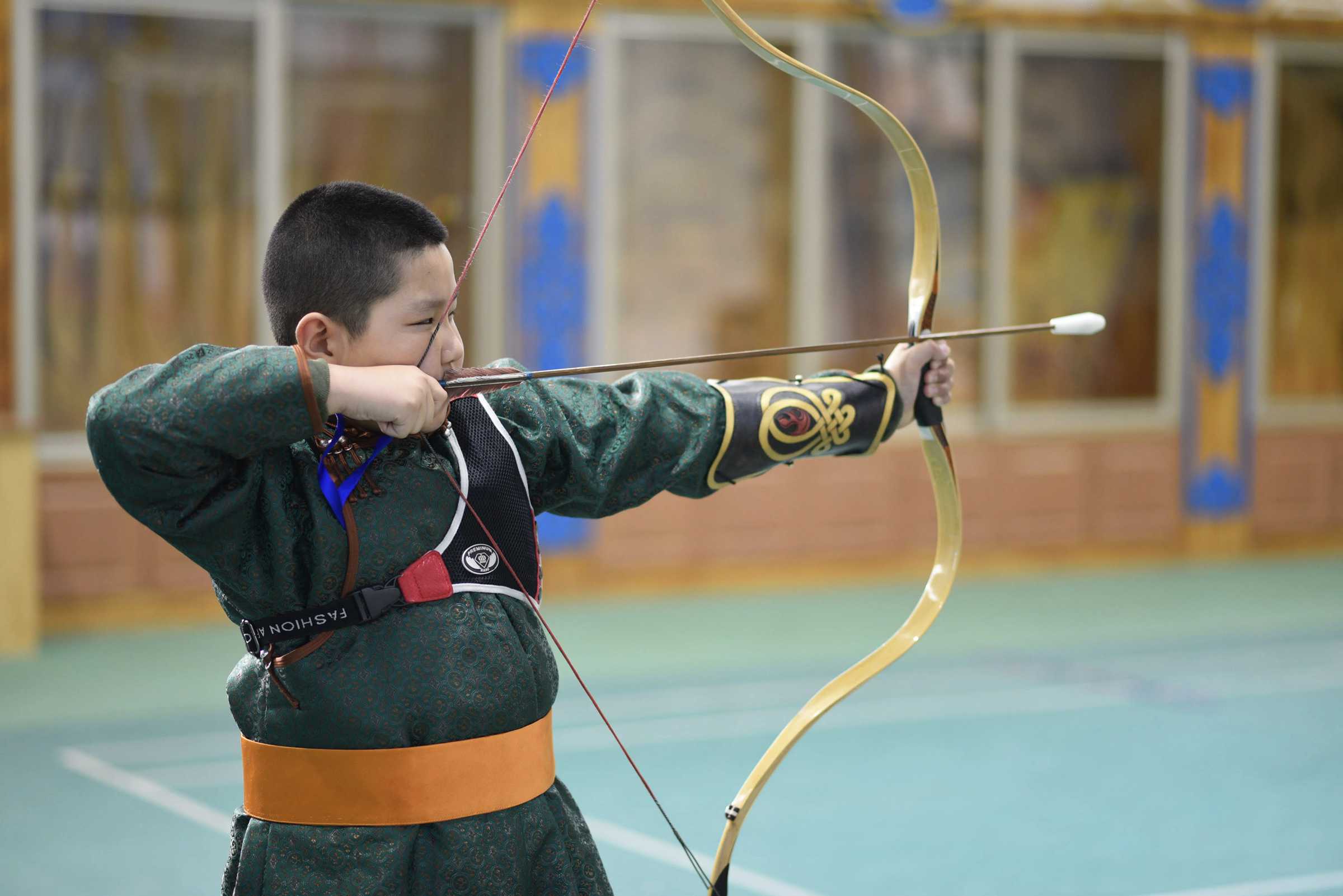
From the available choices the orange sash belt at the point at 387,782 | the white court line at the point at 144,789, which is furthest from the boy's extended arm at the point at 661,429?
the white court line at the point at 144,789

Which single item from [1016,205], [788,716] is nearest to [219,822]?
[788,716]

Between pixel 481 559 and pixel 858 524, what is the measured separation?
5.02 meters

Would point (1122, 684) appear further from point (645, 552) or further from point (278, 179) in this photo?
point (278, 179)

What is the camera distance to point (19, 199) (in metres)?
5.22

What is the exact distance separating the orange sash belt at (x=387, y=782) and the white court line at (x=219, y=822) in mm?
1321

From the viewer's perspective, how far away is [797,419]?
5.25ft

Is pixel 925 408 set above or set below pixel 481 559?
above

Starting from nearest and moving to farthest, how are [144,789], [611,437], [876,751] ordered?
[611,437], [144,789], [876,751]

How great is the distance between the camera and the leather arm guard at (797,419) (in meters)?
1.58

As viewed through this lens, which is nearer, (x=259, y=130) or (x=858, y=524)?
(x=259, y=130)

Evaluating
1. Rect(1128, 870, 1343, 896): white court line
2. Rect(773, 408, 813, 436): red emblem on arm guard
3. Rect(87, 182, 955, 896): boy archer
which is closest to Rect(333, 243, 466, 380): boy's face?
Rect(87, 182, 955, 896): boy archer

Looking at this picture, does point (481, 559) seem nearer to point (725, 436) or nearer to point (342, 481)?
point (342, 481)

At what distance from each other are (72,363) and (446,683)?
4.50m

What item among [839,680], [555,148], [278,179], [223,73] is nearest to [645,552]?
[555,148]
